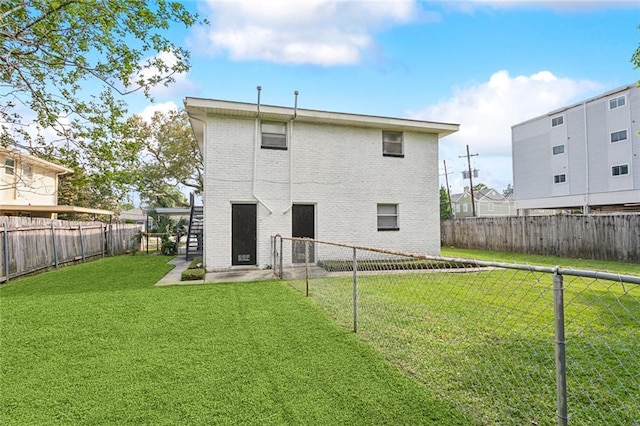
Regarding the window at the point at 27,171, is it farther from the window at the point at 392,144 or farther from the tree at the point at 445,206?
the tree at the point at 445,206

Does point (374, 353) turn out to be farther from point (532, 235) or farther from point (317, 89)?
point (532, 235)

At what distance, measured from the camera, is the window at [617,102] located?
66.2 ft

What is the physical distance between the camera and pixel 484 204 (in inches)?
1604

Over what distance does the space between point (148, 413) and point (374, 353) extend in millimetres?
2308

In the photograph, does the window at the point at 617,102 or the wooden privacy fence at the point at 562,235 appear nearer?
the wooden privacy fence at the point at 562,235

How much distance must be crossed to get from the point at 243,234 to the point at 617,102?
2480 cm

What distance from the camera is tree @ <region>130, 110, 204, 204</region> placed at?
24.3 metres

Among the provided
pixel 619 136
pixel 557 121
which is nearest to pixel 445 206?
pixel 557 121

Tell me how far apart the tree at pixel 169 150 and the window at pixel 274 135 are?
15.7m

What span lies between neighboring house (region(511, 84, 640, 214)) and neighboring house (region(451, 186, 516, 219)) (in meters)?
12.1

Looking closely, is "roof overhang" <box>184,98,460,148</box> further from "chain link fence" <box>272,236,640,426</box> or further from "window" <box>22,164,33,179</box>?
"window" <box>22,164,33,179</box>

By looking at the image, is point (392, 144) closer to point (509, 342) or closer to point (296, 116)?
point (296, 116)

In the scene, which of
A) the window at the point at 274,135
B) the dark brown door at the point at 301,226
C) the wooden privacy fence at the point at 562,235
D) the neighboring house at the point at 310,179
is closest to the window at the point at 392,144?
the neighboring house at the point at 310,179

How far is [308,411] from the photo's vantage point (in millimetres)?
2631
